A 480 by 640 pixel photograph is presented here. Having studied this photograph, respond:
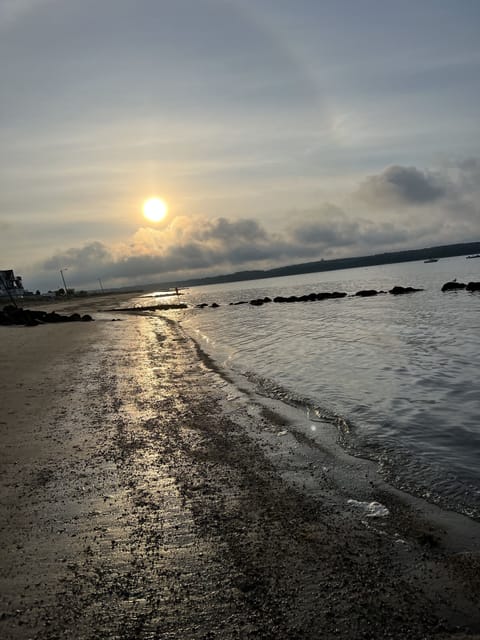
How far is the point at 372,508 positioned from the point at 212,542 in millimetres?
2111

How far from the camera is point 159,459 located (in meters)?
6.76

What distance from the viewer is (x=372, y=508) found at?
510 cm

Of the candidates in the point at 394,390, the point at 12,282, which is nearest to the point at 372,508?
the point at 394,390

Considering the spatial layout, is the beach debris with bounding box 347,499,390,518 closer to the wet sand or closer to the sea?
the wet sand

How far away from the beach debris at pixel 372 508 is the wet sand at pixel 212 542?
0.10 metres

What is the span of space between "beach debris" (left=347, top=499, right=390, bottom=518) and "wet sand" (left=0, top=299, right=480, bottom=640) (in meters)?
0.10

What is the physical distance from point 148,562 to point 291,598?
4.84ft

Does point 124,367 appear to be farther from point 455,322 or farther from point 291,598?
point 455,322

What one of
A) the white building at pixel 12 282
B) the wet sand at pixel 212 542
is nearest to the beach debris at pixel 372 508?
the wet sand at pixel 212 542

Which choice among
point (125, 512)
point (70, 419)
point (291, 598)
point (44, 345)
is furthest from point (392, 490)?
point (44, 345)

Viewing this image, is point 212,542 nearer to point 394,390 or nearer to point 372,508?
point 372,508

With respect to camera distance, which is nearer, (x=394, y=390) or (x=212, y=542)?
(x=212, y=542)

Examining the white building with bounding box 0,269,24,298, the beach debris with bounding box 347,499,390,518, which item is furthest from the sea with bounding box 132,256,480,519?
the white building with bounding box 0,269,24,298

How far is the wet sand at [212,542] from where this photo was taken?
3248mm
